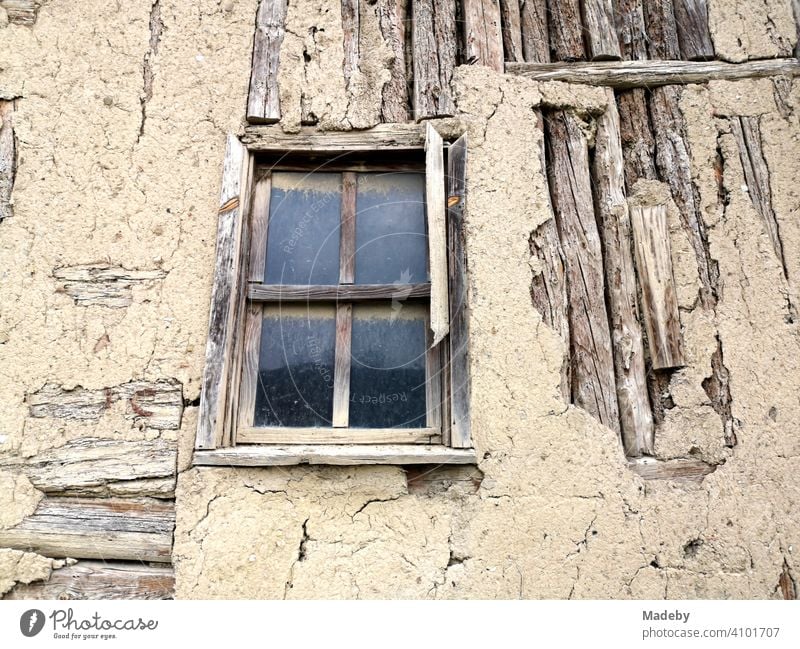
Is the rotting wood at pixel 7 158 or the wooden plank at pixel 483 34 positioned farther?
the wooden plank at pixel 483 34

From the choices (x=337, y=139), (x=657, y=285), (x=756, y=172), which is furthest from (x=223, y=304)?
(x=756, y=172)

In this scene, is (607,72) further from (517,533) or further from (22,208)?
(22,208)

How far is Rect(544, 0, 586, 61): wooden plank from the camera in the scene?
8.82ft

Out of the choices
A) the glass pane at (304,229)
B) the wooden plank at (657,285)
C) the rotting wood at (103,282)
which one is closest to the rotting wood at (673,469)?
the wooden plank at (657,285)

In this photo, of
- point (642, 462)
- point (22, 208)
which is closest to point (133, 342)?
point (22, 208)

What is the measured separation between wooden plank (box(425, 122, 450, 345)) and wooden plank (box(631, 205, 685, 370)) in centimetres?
82

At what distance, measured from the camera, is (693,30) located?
2738 millimetres

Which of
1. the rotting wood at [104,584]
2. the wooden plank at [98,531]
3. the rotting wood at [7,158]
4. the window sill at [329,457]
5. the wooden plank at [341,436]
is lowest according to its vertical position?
the rotting wood at [104,584]

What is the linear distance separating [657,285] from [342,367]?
134 centimetres

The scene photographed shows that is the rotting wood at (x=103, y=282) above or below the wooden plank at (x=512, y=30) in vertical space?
below

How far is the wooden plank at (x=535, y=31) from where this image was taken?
106 inches

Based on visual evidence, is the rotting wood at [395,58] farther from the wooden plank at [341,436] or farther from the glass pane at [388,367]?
the wooden plank at [341,436]

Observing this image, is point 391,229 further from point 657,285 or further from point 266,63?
point 657,285

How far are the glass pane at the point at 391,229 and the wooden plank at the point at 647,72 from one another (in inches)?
28.2
